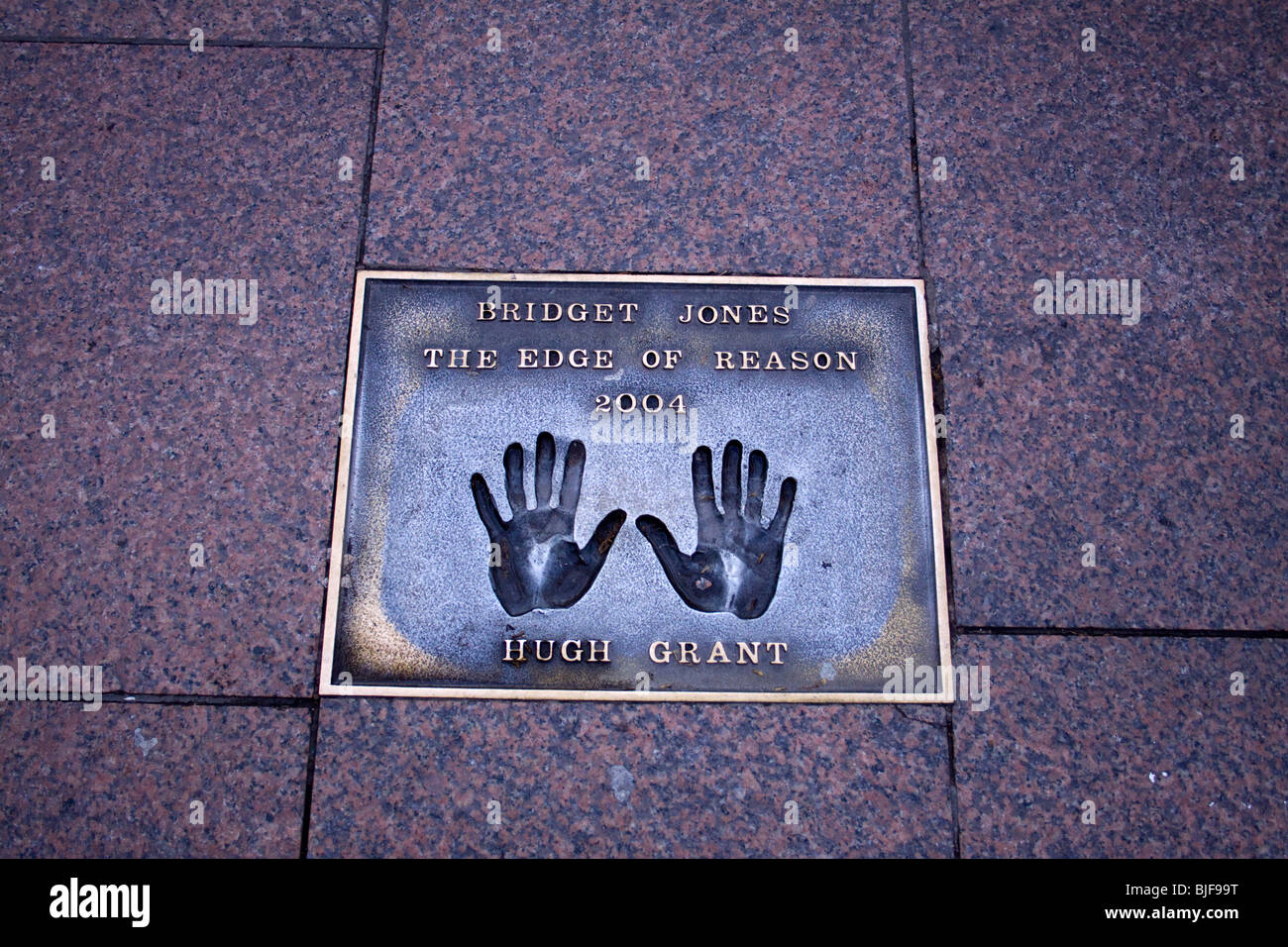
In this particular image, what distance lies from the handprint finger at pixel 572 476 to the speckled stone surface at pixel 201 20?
1600 millimetres

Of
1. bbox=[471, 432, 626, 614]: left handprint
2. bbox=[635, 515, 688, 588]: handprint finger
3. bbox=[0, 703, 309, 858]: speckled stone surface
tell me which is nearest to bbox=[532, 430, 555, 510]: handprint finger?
bbox=[471, 432, 626, 614]: left handprint

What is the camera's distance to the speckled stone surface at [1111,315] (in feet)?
7.55

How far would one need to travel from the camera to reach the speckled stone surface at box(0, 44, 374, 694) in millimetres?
2230

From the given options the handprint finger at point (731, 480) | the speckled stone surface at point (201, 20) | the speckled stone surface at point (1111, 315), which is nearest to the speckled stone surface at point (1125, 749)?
the speckled stone surface at point (1111, 315)

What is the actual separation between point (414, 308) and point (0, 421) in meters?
1.24

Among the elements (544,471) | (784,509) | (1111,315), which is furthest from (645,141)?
(1111,315)

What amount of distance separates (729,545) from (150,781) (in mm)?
1633

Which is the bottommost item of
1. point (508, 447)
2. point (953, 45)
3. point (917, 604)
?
point (917, 604)

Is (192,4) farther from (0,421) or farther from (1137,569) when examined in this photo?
(1137,569)

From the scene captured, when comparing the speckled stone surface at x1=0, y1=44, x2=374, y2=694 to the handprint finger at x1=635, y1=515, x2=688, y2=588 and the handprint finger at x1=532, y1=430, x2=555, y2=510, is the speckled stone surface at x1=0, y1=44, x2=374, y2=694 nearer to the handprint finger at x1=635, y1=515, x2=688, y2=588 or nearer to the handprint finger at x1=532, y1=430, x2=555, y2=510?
the handprint finger at x1=532, y1=430, x2=555, y2=510

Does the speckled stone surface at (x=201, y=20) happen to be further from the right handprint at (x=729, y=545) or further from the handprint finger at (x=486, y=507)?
the right handprint at (x=729, y=545)

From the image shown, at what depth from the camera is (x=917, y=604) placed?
223 cm

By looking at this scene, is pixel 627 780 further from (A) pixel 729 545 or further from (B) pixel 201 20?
(B) pixel 201 20
